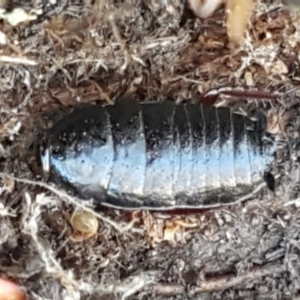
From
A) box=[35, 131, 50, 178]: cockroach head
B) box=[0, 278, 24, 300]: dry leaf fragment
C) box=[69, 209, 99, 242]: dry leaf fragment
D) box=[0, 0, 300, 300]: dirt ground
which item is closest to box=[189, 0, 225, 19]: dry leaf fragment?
box=[0, 0, 300, 300]: dirt ground

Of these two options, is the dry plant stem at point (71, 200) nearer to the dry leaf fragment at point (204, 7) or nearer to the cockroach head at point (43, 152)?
the cockroach head at point (43, 152)

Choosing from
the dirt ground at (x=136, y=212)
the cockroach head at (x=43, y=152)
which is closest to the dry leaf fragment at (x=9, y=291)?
the dirt ground at (x=136, y=212)

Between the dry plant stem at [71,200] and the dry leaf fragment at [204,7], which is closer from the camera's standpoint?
the dry plant stem at [71,200]

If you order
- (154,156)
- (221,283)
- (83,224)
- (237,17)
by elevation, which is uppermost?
(237,17)

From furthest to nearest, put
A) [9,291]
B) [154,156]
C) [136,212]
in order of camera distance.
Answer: [136,212]
[9,291]
[154,156]

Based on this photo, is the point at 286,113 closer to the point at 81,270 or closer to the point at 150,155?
the point at 150,155

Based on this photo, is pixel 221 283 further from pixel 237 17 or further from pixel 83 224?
pixel 237 17

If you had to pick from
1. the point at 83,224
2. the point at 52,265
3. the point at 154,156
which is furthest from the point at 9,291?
the point at 154,156

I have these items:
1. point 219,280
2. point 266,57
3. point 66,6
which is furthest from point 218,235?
point 66,6
